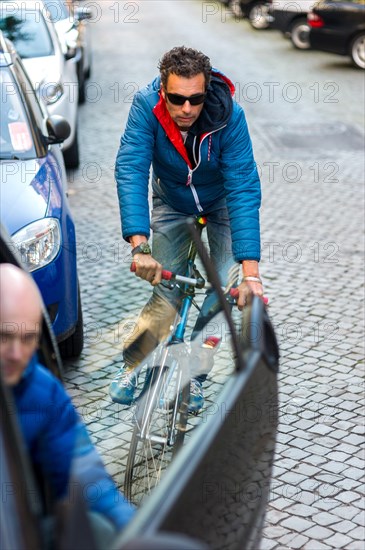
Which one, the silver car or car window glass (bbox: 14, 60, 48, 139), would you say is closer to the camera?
car window glass (bbox: 14, 60, 48, 139)

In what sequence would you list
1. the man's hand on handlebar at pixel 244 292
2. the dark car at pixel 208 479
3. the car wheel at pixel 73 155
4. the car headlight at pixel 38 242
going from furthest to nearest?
the car wheel at pixel 73 155, the car headlight at pixel 38 242, the man's hand on handlebar at pixel 244 292, the dark car at pixel 208 479

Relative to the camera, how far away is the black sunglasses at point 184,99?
4.06 meters

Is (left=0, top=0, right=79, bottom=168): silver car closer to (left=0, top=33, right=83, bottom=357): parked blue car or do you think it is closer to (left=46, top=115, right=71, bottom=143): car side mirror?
(left=0, top=33, right=83, bottom=357): parked blue car

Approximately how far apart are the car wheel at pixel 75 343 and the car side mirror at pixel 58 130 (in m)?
1.20

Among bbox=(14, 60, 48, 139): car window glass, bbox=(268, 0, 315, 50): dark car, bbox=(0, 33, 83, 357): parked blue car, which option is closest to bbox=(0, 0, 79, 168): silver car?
bbox=(14, 60, 48, 139): car window glass

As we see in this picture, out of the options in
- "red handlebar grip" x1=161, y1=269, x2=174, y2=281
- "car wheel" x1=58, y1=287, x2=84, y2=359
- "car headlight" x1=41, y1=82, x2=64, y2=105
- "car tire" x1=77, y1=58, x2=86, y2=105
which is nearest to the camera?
"red handlebar grip" x1=161, y1=269, x2=174, y2=281

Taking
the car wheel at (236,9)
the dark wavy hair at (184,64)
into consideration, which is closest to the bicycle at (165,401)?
the dark wavy hair at (184,64)

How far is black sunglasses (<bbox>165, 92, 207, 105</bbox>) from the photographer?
4.06 metres

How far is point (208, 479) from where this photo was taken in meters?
2.37

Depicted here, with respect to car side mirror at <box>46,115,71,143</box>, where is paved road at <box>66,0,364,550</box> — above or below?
below

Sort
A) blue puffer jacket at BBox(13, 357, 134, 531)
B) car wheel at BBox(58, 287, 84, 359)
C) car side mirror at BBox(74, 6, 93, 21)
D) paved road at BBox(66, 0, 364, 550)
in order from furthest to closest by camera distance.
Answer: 1. car side mirror at BBox(74, 6, 93, 21)
2. car wheel at BBox(58, 287, 84, 359)
3. paved road at BBox(66, 0, 364, 550)
4. blue puffer jacket at BBox(13, 357, 134, 531)

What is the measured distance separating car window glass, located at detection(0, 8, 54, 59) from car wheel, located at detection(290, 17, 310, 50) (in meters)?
9.98

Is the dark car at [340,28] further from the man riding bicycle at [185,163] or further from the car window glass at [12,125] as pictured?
the man riding bicycle at [185,163]

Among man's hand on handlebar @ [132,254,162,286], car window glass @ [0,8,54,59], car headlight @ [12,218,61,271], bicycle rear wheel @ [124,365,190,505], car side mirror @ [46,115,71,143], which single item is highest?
man's hand on handlebar @ [132,254,162,286]
